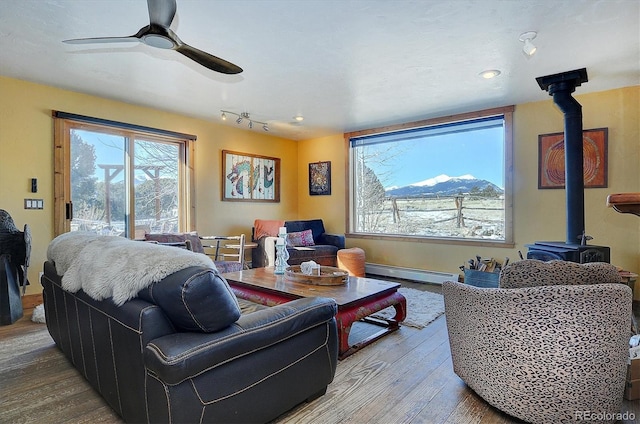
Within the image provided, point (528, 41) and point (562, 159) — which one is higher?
point (528, 41)

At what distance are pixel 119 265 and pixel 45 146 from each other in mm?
3133

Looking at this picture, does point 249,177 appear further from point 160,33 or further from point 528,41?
point 528,41

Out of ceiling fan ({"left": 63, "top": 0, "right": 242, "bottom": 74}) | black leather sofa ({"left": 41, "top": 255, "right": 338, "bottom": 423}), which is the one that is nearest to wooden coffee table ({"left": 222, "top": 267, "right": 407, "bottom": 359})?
black leather sofa ({"left": 41, "top": 255, "right": 338, "bottom": 423})

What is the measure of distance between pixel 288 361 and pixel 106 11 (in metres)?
2.47

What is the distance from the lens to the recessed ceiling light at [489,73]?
10.5ft

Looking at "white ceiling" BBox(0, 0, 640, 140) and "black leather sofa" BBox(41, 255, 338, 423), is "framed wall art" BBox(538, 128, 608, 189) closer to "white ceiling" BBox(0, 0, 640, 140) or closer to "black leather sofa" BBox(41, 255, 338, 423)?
"white ceiling" BBox(0, 0, 640, 140)

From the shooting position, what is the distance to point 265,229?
5285mm

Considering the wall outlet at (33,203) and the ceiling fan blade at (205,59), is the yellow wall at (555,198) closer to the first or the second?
the ceiling fan blade at (205,59)

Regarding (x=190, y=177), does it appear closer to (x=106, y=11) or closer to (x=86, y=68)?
(x=86, y=68)

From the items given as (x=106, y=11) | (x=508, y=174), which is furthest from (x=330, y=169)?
(x=106, y=11)

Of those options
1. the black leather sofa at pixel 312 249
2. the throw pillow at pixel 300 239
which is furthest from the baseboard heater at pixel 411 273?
the throw pillow at pixel 300 239

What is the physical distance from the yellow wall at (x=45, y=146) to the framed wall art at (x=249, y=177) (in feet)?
0.45

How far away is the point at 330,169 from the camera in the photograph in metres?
6.09

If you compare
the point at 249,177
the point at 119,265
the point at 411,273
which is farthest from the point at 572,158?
the point at 249,177
